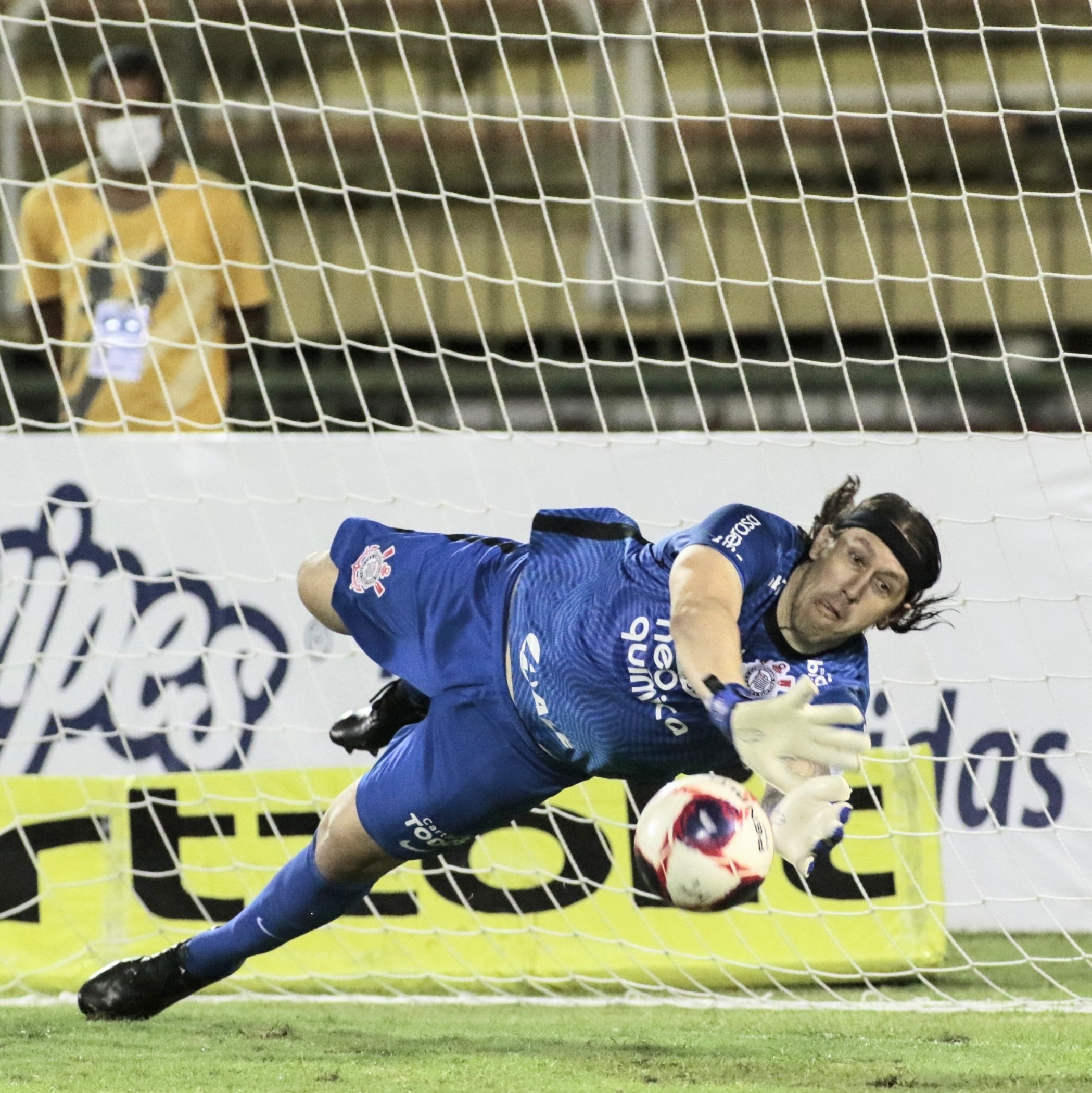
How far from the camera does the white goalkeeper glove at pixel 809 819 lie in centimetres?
282

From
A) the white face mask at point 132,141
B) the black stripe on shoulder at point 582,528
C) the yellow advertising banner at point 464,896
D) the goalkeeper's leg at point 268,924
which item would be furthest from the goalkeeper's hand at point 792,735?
the white face mask at point 132,141

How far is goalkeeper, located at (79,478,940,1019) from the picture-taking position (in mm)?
2955

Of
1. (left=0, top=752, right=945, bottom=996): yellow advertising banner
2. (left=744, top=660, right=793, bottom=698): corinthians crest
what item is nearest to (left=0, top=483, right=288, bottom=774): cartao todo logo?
(left=0, top=752, right=945, bottom=996): yellow advertising banner

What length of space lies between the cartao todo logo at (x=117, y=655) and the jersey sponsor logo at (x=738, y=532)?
2076mm

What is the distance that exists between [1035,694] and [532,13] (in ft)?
12.6

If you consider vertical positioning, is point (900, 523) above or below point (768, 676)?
above

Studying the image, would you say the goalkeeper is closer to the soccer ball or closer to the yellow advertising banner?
the soccer ball

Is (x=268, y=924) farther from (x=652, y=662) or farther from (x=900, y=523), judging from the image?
(x=900, y=523)

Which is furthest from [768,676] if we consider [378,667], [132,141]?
[132,141]

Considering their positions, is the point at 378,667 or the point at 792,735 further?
the point at 378,667

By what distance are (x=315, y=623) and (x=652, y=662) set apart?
74.4 inches

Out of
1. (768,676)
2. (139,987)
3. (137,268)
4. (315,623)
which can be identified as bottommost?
(139,987)

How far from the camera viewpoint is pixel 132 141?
5.37 metres

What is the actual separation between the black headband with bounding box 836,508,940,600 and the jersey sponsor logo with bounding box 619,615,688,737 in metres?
0.40
